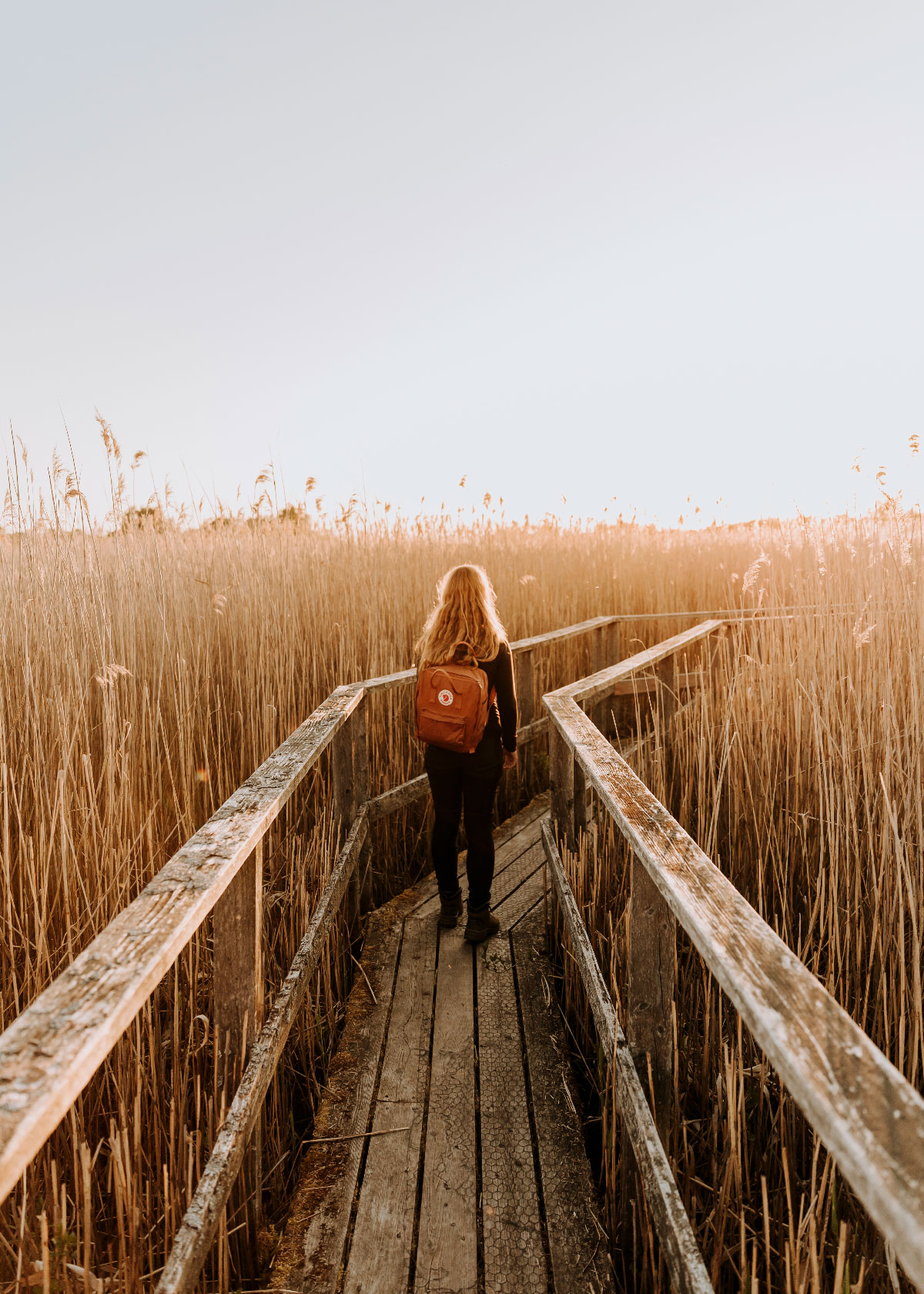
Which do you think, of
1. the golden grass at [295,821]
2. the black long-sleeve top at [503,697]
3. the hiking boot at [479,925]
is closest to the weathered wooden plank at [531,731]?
the golden grass at [295,821]

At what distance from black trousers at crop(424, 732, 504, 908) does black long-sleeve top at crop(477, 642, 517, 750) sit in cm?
8

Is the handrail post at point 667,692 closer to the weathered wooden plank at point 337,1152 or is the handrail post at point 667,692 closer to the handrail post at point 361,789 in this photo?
the handrail post at point 361,789

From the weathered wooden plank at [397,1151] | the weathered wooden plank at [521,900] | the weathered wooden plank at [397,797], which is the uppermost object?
the weathered wooden plank at [397,797]

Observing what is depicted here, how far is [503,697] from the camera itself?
116 inches

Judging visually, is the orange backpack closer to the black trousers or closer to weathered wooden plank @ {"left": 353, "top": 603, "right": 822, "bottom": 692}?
the black trousers

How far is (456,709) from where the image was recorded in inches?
104

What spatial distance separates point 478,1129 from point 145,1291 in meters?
0.87

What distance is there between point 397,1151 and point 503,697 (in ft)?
5.14

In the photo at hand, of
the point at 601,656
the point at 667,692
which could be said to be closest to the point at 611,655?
the point at 601,656

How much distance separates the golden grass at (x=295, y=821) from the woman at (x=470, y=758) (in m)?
0.44

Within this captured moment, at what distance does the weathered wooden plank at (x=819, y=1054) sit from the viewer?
54 cm

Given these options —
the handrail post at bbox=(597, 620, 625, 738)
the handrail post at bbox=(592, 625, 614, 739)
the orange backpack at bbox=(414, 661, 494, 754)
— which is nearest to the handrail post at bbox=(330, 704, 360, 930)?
the orange backpack at bbox=(414, 661, 494, 754)

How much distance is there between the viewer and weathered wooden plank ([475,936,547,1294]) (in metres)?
1.53

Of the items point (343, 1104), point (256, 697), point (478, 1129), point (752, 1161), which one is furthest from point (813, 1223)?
point (256, 697)
